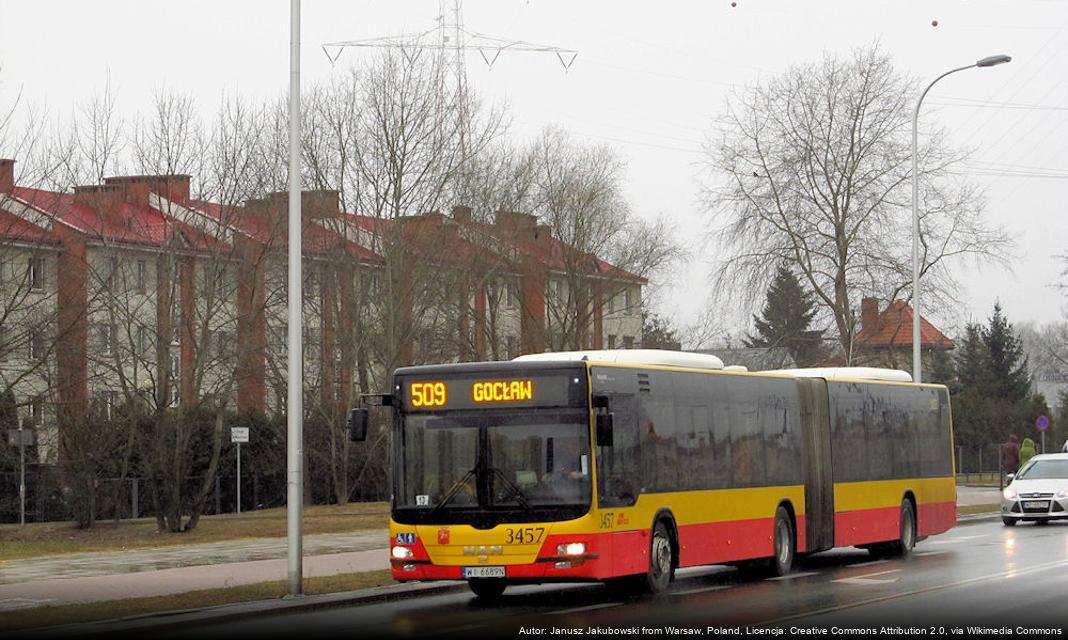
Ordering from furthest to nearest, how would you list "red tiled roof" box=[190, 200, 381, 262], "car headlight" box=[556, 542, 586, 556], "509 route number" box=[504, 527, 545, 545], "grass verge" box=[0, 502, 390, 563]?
1. "red tiled roof" box=[190, 200, 381, 262]
2. "grass verge" box=[0, 502, 390, 563]
3. "509 route number" box=[504, 527, 545, 545]
4. "car headlight" box=[556, 542, 586, 556]

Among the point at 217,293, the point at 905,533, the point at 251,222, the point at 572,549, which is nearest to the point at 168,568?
the point at 572,549

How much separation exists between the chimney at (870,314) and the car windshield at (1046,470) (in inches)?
696

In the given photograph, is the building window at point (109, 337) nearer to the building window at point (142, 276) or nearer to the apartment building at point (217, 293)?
the apartment building at point (217, 293)

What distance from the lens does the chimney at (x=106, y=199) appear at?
37688mm

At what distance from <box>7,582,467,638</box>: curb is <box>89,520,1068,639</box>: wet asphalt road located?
1.06 feet

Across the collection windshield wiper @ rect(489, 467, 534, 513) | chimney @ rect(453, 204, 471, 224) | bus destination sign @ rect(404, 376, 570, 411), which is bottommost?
windshield wiper @ rect(489, 467, 534, 513)

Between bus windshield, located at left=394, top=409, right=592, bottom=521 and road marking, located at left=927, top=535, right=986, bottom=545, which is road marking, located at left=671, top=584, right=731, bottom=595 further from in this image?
road marking, located at left=927, top=535, right=986, bottom=545

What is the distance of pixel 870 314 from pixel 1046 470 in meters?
18.6

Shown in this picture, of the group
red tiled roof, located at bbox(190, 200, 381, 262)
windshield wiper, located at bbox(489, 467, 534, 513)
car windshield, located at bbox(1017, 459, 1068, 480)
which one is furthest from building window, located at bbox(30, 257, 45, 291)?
car windshield, located at bbox(1017, 459, 1068, 480)

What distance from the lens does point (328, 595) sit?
65.9 feet

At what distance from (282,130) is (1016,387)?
200 feet

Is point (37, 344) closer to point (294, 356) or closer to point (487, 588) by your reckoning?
point (294, 356)

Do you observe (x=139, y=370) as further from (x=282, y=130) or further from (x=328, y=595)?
(x=328, y=595)

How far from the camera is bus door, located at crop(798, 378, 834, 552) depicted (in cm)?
2486
